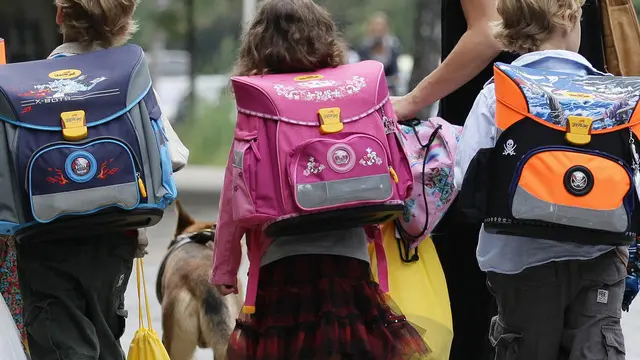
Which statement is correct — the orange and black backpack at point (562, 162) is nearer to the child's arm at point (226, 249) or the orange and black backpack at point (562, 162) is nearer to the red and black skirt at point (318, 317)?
the red and black skirt at point (318, 317)

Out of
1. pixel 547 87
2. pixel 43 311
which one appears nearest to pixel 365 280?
pixel 547 87

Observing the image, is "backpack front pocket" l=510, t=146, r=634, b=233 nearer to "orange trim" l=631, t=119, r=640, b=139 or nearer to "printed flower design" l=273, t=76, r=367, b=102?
"orange trim" l=631, t=119, r=640, b=139

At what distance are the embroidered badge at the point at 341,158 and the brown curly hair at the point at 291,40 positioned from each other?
15.5 inches

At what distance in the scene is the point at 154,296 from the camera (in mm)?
7840

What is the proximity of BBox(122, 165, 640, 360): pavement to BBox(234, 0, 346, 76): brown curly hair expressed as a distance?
6.70ft

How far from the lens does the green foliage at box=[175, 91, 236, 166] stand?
1631 cm

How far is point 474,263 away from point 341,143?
1.44 meters

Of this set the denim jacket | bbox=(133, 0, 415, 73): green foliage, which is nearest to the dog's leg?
the denim jacket

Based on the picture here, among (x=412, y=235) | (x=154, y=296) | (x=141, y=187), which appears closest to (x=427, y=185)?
(x=412, y=235)

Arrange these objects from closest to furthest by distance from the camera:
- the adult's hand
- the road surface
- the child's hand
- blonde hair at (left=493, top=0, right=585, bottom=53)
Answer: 1. blonde hair at (left=493, top=0, right=585, bottom=53)
2. the child's hand
3. the adult's hand
4. the road surface

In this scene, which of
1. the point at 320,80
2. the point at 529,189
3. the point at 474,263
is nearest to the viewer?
the point at 529,189

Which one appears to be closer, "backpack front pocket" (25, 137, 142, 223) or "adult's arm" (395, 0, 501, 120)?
"backpack front pocket" (25, 137, 142, 223)

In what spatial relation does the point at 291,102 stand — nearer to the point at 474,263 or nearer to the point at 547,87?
the point at 547,87

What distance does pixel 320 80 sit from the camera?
12.0 feet
